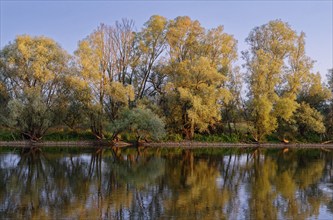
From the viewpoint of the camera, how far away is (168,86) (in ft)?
153

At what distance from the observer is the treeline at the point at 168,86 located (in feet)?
143

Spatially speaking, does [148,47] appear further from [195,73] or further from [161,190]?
A: [161,190]

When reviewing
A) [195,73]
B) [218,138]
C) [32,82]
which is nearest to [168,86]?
[195,73]

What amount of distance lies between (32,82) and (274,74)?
29.5m

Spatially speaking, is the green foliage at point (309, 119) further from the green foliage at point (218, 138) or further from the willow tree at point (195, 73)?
the willow tree at point (195, 73)

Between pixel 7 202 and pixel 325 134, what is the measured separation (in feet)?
151

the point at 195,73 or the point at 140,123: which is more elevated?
the point at 195,73

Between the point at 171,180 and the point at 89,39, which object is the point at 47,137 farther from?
the point at 171,180

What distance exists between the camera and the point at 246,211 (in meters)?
13.8

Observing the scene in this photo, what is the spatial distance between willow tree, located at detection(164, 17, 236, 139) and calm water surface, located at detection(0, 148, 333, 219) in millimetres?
17583

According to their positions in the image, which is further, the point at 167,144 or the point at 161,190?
the point at 167,144

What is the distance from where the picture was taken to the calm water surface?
13.5 meters

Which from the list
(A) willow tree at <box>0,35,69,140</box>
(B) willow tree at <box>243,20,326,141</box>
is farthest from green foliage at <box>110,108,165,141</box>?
(B) willow tree at <box>243,20,326,141</box>

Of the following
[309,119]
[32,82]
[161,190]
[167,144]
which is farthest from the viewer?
[309,119]
